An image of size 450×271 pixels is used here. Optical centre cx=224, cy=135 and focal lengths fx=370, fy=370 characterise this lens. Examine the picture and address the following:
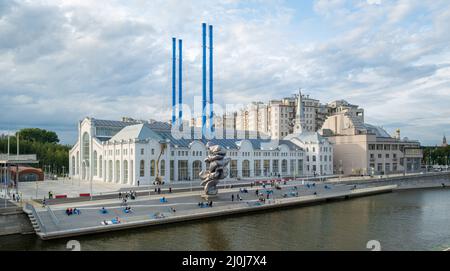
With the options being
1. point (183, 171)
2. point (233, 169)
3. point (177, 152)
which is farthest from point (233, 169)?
point (177, 152)

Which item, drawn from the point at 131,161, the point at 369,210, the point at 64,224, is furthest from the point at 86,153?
the point at 369,210

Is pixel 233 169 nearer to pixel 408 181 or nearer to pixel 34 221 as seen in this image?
pixel 408 181

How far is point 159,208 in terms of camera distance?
56094 millimetres

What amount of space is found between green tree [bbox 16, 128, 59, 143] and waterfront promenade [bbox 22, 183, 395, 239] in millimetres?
119520

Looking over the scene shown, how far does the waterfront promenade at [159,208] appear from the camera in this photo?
4434 centimetres

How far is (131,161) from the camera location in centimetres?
8344

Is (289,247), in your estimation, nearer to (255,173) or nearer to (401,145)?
(255,173)

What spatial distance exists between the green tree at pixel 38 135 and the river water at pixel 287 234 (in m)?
132

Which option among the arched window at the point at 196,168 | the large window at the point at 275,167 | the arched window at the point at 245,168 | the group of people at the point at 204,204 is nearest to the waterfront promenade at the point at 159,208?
the group of people at the point at 204,204

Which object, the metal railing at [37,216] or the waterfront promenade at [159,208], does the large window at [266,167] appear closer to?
the waterfront promenade at [159,208]

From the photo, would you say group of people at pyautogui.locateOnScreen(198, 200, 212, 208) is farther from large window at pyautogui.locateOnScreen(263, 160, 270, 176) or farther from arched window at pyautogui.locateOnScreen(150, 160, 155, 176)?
large window at pyautogui.locateOnScreen(263, 160, 270, 176)

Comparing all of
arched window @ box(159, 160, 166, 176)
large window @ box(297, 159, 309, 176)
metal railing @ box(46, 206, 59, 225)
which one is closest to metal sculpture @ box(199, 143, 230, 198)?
arched window @ box(159, 160, 166, 176)

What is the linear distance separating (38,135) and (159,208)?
437ft
